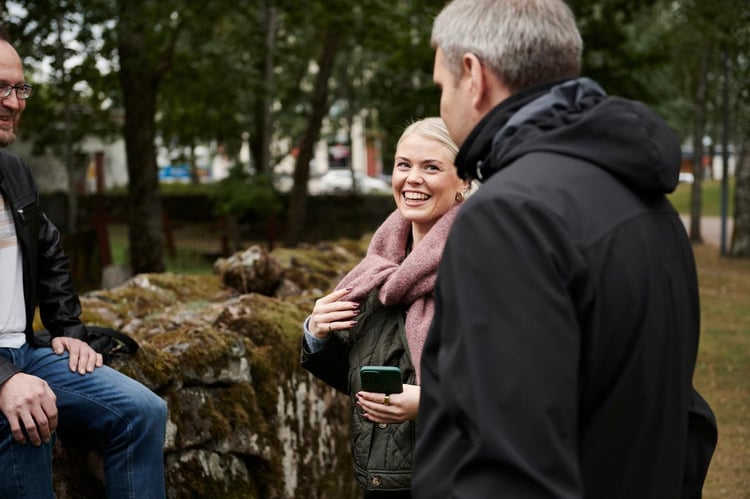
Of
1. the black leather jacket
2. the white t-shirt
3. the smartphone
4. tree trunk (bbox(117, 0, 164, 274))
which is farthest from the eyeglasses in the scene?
tree trunk (bbox(117, 0, 164, 274))

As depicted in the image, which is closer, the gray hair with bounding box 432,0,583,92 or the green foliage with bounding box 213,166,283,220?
the gray hair with bounding box 432,0,583,92

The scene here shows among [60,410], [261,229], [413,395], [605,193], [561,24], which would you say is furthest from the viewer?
[261,229]

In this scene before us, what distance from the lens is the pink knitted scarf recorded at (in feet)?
11.1

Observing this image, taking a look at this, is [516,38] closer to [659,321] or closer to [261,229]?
[659,321]

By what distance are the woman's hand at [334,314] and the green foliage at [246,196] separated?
71.9ft

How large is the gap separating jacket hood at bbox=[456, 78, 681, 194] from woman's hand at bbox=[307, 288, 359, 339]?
1378 mm

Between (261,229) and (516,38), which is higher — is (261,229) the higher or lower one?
the lower one

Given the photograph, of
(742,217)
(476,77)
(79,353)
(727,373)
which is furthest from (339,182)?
(476,77)

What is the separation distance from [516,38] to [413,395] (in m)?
1.35

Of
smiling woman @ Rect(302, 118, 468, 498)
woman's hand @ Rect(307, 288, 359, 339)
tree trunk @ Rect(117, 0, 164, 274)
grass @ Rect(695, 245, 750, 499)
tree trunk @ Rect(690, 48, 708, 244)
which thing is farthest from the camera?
tree trunk @ Rect(690, 48, 708, 244)

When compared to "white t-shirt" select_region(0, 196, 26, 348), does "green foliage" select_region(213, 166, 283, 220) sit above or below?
below

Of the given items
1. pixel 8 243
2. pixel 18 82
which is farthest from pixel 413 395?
pixel 18 82

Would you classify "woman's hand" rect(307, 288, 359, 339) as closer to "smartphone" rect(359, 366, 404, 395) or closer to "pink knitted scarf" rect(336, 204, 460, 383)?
"pink knitted scarf" rect(336, 204, 460, 383)

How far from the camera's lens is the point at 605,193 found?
205 cm
